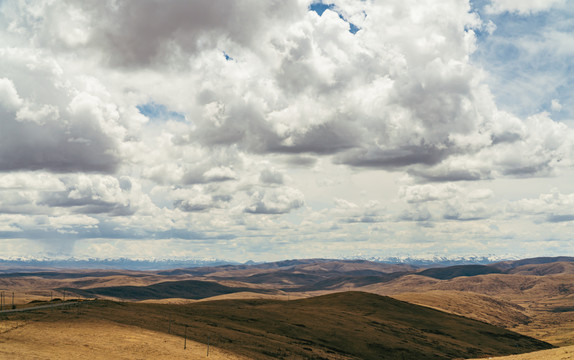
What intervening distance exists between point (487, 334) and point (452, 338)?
25.6 metres

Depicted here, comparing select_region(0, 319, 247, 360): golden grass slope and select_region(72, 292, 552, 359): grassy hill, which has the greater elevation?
select_region(0, 319, 247, 360): golden grass slope

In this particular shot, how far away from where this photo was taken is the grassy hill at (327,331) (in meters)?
81.8

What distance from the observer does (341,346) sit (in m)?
98.8

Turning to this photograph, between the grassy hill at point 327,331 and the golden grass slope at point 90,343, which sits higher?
the golden grass slope at point 90,343

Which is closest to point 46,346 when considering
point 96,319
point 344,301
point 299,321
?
point 96,319

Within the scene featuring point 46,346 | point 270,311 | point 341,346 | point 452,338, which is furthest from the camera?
point 452,338

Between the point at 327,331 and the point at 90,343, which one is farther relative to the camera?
the point at 327,331

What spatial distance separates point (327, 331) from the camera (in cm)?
10900

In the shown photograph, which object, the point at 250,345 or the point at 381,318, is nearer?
the point at 250,345

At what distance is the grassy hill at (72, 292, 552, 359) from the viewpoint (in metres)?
81.8

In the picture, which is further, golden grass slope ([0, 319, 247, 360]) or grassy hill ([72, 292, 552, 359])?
grassy hill ([72, 292, 552, 359])

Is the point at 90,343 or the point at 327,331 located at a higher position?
the point at 90,343

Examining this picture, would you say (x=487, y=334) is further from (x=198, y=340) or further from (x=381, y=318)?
(x=198, y=340)

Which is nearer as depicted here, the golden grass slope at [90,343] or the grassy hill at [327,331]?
the golden grass slope at [90,343]
